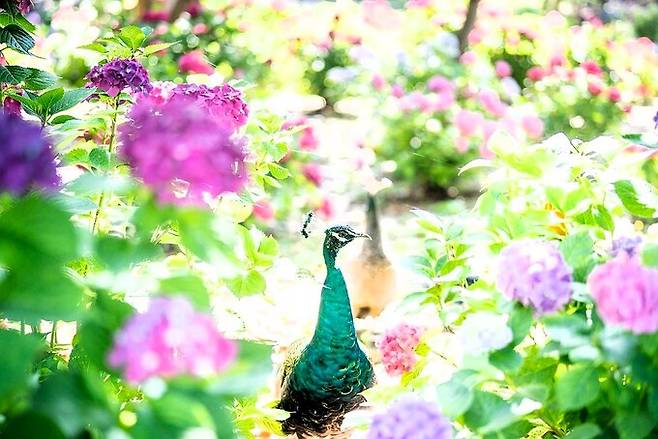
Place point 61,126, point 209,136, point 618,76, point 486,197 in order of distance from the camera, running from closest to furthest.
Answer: point 209,136, point 61,126, point 486,197, point 618,76

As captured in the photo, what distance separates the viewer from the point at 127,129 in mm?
886

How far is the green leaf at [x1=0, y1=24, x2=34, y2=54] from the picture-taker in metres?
1.34

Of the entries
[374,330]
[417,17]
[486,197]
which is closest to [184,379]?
[486,197]

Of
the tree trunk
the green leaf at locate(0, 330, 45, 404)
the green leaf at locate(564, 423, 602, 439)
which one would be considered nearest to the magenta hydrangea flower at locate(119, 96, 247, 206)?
the green leaf at locate(0, 330, 45, 404)

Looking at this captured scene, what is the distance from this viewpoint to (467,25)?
17.8 ft

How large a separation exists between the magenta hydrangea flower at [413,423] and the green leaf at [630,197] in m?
0.47

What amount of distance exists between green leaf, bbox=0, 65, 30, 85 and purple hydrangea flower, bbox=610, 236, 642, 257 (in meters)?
0.95

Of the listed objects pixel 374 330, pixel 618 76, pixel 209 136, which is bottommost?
pixel 618 76

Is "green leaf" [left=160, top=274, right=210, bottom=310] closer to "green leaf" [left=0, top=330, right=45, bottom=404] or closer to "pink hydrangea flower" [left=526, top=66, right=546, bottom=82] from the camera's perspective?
"green leaf" [left=0, top=330, right=45, bottom=404]

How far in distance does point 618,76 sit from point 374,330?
3257 millimetres

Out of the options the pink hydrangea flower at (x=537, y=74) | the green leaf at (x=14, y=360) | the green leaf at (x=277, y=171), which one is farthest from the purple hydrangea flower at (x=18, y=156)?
the pink hydrangea flower at (x=537, y=74)

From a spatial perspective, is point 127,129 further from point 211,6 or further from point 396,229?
point 211,6

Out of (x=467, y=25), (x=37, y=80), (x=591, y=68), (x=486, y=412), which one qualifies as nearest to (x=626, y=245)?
(x=486, y=412)

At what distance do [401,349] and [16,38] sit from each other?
0.83m
